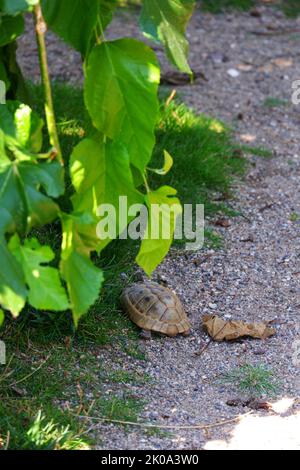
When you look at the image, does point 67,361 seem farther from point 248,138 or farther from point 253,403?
point 248,138

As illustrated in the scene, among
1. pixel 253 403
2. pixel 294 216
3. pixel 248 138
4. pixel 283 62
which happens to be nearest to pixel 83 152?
pixel 253 403

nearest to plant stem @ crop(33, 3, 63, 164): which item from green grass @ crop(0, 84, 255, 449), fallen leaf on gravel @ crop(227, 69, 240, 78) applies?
green grass @ crop(0, 84, 255, 449)

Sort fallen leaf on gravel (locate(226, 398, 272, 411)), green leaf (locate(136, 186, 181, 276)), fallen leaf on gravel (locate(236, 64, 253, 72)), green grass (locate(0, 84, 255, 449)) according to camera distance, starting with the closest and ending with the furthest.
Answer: green leaf (locate(136, 186, 181, 276))
green grass (locate(0, 84, 255, 449))
fallen leaf on gravel (locate(226, 398, 272, 411))
fallen leaf on gravel (locate(236, 64, 253, 72))

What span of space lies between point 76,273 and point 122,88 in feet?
1.68

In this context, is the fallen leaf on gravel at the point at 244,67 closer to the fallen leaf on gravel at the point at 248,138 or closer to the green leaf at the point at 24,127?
the fallen leaf on gravel at the point at 248,138

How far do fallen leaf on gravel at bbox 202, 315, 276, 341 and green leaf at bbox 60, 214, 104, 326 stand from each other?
1449 millimetres

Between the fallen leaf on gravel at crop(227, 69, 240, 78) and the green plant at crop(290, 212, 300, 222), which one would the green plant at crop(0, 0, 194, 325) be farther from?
the fallen leaf on gravel at crop(227, 69, 240, 78)

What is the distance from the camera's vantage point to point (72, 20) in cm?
225

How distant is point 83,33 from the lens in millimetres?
2244

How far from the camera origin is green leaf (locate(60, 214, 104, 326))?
2.00 meters

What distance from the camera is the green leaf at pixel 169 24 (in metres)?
2.21

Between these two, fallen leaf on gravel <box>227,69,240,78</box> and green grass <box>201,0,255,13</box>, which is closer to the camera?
fallen leaf on gravel <box>227,69,240,78</box>

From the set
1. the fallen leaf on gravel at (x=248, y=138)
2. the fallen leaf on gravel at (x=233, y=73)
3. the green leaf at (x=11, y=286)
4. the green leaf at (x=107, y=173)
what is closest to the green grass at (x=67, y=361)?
the green leaf at (x=107, y=173)
